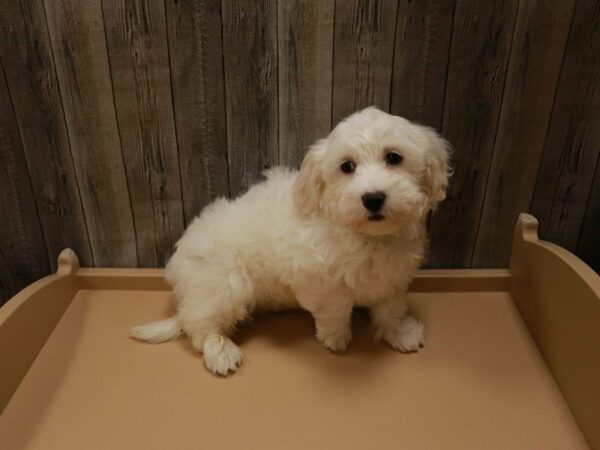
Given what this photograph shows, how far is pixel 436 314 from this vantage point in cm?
174

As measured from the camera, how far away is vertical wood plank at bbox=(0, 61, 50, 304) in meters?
1.63

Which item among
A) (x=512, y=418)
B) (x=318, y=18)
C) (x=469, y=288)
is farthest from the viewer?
(x=469, y=288)

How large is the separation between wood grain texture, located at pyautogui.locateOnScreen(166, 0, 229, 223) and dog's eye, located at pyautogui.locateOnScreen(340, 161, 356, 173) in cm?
51

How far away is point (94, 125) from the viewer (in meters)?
1.63

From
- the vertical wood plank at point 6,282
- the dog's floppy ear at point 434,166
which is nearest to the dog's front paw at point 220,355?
the dog's floppy ear at point 434,166

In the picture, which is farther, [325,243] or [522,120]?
[522,120]

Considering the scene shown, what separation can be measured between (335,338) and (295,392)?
0.69 feet

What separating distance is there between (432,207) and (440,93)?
1.31ft

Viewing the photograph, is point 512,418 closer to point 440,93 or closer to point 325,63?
point 440,93

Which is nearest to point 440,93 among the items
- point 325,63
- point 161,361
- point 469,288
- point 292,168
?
point 325,63

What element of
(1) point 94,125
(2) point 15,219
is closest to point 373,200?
(1) point 94,125

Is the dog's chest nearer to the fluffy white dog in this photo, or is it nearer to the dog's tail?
the fluffy white dog

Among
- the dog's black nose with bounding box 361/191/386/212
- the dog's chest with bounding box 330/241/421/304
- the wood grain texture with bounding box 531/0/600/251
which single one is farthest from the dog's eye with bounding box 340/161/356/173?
the wood grain texture with bounding box 531/0/600/251

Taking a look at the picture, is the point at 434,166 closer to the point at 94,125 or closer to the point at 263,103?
the point at 263,103
